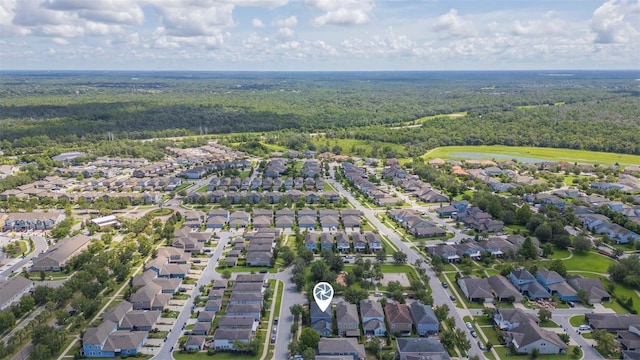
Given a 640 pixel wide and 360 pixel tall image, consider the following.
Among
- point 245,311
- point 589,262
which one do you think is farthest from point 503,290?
point 245,311

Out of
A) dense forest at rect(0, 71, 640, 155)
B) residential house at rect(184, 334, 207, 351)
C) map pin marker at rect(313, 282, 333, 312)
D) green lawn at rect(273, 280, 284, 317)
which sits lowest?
green lawn at rect(273, 280, 284, 317)

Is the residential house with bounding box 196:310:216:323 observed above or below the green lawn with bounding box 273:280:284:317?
above

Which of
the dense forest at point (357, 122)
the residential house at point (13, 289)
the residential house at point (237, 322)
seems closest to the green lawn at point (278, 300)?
the residential house at point (237, 322)

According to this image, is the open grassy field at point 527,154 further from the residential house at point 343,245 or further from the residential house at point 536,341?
the residential house at point 536,341

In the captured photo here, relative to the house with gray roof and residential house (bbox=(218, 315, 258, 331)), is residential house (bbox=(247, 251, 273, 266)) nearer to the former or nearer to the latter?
residential house (bbox=(218, 315, 258, 331))

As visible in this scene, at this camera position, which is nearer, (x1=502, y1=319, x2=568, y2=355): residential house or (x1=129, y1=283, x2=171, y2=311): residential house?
(x1=502, y1=319, x2=568, y2=355): residential house

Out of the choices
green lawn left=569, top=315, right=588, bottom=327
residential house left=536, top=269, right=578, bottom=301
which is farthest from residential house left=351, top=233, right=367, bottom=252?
green lawn left=569, top=315, right=588, bottom=327

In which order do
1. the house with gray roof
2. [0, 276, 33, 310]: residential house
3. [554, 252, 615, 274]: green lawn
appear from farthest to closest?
[554, 252, 615, 274]: green lawn
[0, 276, 33, 310]: residential house
the house with gray roof

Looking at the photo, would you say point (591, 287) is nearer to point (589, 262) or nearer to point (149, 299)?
point (589, 262)
